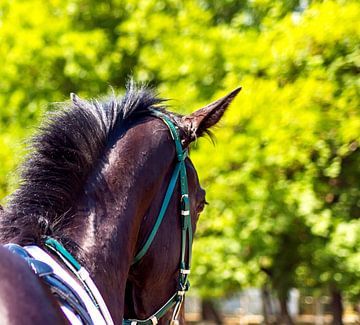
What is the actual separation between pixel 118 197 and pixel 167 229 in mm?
311

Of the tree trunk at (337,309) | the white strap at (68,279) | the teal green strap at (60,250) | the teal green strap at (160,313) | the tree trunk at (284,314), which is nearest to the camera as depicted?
the white strap at (68,279)

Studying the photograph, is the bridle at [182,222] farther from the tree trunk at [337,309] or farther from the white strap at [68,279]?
the tree trunk at [337,309]

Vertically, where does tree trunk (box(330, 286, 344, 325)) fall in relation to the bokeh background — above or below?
below

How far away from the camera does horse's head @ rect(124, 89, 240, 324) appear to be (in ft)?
10.8

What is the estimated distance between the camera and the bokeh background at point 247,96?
9.37 m

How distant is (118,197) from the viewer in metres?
3.14

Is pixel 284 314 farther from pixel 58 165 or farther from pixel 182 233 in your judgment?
pixel 58 165

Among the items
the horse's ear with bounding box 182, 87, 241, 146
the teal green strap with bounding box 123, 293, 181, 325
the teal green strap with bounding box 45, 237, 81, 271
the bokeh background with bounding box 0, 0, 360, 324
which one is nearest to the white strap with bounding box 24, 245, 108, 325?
the teal green strap with bounding box 45, 237, 81, 271

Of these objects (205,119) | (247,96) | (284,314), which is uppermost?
(247,96)

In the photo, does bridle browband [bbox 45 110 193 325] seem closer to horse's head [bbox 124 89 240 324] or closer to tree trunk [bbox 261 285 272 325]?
horse's head [bbox 124 89 240 324]

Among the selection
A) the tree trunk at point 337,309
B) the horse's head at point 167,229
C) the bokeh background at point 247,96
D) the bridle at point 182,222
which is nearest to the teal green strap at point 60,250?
the horse's head at point 167,229

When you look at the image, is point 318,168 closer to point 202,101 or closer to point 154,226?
point 202,101

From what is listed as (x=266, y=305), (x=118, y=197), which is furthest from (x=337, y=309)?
(x=118, y=197)

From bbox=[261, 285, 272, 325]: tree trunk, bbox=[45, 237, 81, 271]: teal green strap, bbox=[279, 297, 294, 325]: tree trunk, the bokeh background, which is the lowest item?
bbox=[45, 237, 81, 271]: teal green strap
